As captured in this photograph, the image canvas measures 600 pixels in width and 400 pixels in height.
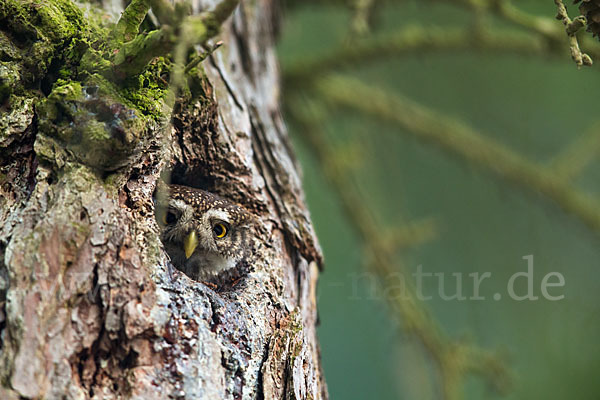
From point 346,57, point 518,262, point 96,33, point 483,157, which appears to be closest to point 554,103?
point 518,262

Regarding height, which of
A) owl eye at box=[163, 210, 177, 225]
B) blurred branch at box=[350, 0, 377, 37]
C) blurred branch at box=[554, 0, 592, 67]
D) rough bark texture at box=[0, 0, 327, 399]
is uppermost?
blurred branch at box=[350, 0, 377, 37]

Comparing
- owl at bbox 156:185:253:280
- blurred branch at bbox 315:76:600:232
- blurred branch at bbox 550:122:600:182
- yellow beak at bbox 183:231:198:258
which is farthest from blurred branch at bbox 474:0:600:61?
yellow beak at bbox 183:231:198:258

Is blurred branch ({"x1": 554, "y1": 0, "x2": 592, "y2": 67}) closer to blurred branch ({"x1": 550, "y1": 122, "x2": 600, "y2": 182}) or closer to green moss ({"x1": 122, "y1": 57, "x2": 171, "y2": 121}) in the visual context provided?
green moss ({"x1": 122, "y1": 57, "x2": 171, "y2": 121})

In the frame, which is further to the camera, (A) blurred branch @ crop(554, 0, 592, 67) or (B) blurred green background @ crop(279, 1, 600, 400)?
(B) blurred green background @ crop(279, 1, 600, 400)

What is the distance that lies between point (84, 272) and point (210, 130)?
588mm

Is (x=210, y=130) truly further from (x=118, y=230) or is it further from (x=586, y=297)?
(x=586, y=297)

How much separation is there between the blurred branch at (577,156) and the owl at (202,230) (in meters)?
1.61

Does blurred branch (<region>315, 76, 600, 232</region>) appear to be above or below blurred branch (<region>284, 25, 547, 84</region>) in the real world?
below

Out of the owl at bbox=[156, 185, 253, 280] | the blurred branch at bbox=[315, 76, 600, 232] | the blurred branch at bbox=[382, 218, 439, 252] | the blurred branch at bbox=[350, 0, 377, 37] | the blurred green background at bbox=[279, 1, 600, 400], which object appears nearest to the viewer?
the owl at bbox=[156, 185, 253, 280]

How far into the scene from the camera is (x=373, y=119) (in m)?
2.92

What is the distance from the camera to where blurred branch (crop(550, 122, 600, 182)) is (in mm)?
2709

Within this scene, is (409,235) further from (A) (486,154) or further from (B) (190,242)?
(B) (190,242)

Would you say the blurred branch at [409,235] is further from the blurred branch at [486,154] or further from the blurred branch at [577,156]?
the blurred branch at [577,156]

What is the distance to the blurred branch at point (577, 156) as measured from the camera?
2.71 metres
